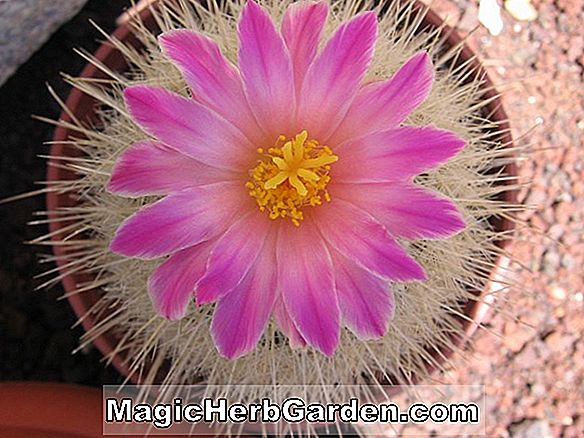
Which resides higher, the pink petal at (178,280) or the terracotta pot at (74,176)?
the terracotta pot at (74,176)

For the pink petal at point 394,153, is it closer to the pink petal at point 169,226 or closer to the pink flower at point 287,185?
the pink flower at point 287,185

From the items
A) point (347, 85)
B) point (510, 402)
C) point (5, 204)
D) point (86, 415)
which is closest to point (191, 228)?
point (347, 85)

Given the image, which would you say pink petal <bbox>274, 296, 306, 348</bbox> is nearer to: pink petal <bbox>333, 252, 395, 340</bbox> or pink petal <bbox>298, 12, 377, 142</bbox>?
pink petal <bbox>333, 252, 395, 340</bbox>

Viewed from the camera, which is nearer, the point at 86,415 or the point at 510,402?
the point at 86,415

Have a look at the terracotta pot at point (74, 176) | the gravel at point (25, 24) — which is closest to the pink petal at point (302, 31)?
the terracotta pot at point (74, 176)

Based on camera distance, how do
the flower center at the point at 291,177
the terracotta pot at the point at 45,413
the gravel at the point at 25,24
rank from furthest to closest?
the gravel at the point at 25,24, the terracotta pot at the point at 45,413, the flower center at the point at 291,177

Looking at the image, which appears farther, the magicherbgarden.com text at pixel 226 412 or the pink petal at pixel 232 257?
the magicherbgarden.com text at pixel 226 412

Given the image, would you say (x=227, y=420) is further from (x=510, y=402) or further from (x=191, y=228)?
(x=510, y=402)
